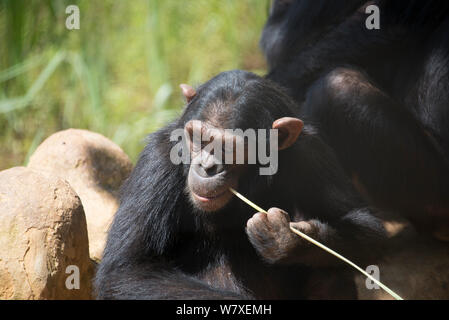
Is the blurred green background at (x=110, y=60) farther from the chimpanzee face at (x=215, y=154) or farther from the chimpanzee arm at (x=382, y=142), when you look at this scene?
the chimpanzee face at (x=215, y=154)

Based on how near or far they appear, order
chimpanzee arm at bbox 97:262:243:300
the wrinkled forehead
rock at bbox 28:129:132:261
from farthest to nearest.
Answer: rock at bbox 28:129:132:261 → the wrinkled forehead → chimpanzee arm at bbox 97:262:243:300

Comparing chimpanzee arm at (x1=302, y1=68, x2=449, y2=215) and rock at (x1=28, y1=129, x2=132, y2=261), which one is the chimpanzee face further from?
rock at (x1=28, y1=129, x2=132, y2=261)

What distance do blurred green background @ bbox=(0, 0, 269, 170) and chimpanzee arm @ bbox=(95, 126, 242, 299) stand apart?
2.43m

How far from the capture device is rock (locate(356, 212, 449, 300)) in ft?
16.2

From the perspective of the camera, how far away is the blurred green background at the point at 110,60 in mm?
7969

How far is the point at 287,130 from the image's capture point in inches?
157

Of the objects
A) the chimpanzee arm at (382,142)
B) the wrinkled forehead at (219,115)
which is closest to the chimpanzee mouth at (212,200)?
the wrinkled forehead at (219,115)

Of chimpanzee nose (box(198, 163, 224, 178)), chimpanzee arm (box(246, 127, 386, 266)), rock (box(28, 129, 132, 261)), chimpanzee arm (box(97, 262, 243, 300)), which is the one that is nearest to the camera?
chimpanzee arm (box(97, 262, 243, 300))

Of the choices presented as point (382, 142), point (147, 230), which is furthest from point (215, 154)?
point (382, 142)

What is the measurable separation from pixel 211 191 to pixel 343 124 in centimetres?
167

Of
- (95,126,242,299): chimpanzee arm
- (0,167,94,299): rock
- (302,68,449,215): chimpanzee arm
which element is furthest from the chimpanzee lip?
(302,68,449,215): chimpanzee arm

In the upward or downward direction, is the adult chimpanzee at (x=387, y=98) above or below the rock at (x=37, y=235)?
above

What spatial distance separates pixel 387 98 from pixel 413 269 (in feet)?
4.72

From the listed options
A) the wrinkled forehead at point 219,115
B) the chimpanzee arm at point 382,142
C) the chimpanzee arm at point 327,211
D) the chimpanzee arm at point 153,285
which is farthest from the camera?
the chimpanzee arm at point 382,142
